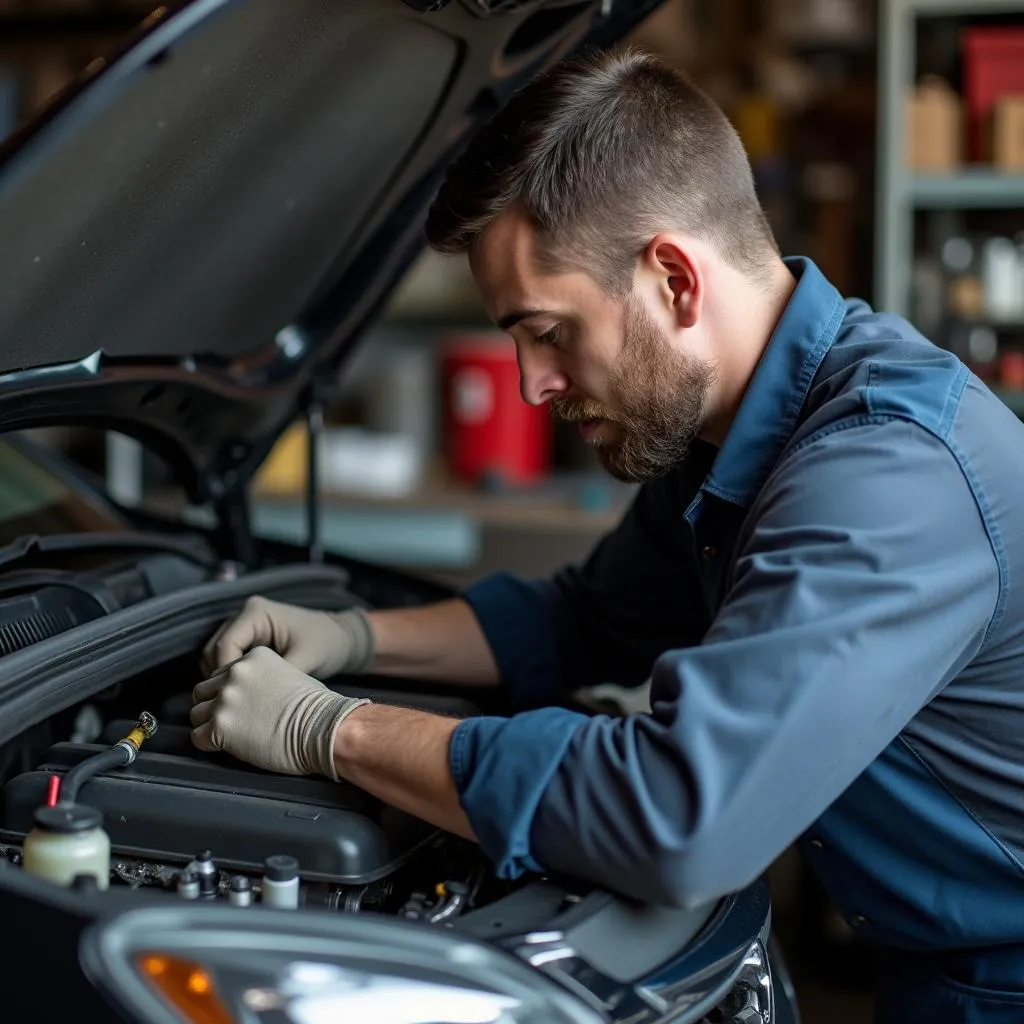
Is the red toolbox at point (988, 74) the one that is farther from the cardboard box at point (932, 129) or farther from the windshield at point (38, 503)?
the windshield at point (38, 503)

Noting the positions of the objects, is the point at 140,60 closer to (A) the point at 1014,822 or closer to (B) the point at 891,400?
(B) the point at 891,400

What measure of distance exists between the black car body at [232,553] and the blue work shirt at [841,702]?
0.33ft

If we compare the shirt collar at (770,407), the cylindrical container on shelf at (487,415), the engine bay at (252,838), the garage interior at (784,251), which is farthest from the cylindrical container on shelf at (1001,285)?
the engine bay at (252,838)

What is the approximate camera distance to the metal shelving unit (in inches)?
134

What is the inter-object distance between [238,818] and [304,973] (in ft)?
0.96

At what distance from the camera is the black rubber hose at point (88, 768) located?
1.09 metres

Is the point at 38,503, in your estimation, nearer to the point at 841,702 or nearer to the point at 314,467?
the point at 314,467

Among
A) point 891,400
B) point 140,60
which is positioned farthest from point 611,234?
point 140,60

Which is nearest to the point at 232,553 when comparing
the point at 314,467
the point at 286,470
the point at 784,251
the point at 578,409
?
the point at 314,467

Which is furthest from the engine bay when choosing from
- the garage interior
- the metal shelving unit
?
the metal shelving unit

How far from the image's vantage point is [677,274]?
1.26m

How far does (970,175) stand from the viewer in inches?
136

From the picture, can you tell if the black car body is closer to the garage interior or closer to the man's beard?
the man's beard

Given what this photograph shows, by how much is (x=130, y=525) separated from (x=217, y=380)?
337 mm
